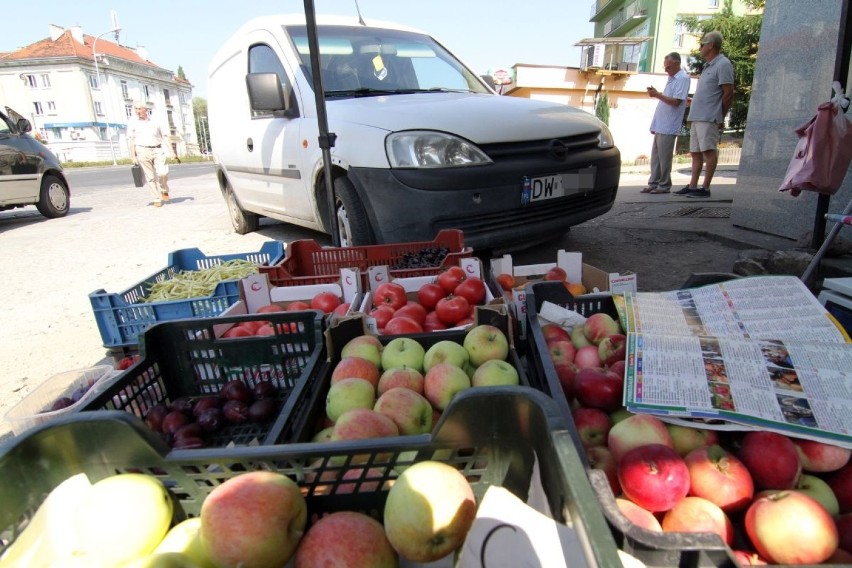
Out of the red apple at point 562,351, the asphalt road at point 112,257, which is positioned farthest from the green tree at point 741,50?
the red apple at point 562,351

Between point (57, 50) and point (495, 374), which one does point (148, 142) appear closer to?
point (495, 374)

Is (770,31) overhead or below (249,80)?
overhead

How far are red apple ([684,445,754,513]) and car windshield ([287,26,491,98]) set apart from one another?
3.99m

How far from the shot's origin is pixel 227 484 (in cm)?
88

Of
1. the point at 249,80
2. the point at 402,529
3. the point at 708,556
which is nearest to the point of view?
the point at 708,556

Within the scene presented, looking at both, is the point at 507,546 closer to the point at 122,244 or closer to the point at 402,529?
the point at 402,529

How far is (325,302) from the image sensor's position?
104 inches

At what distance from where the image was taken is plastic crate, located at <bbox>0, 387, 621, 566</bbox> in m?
0.88

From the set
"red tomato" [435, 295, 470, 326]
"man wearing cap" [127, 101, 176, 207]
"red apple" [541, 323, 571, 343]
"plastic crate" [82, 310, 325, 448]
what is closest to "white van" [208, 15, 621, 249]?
"red tomato" [435, 295, 470, 326]

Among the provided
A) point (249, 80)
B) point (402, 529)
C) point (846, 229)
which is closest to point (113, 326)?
point (249, 80)

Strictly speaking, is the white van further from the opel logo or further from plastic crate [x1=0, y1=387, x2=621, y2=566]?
plastic crate [x1=0, y1=387, x2=621, y2=566]

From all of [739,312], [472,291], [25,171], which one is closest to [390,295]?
[472,291]

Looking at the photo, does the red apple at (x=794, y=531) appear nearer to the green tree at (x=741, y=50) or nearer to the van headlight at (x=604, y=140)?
the van headlight at (x=604, y=140)

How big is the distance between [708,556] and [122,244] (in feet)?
25.3
